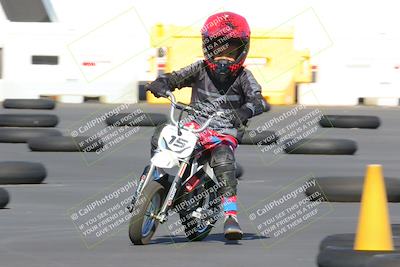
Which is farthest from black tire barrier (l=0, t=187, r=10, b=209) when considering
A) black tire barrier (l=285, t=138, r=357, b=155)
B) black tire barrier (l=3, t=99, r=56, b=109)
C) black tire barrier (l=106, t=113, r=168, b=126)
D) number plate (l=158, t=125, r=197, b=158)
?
black tire barrier (l=3, t=99, r=56, b=109)

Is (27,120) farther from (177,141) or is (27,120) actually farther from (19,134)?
(177,141)

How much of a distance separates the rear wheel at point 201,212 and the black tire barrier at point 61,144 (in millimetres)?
7079

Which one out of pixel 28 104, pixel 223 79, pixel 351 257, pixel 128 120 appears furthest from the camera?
pixel 28 104

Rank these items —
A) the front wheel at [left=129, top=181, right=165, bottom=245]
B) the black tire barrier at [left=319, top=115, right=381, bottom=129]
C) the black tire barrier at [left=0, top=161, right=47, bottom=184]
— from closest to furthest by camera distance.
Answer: the front wheel at [left=129, top=181, right=165, bottom=245] < the black tire barrier at [left=0, top=161, right=47, bottom=184] < the black tire barrier at [left=319, top=115, right=381, bottom=129]

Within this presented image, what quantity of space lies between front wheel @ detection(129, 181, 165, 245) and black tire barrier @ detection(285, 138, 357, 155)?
7993 millimetres

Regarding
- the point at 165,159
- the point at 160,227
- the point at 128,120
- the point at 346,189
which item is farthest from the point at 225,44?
the point at 128,120

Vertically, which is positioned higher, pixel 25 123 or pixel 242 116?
pixel 242 116

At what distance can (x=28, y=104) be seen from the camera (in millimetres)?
21641

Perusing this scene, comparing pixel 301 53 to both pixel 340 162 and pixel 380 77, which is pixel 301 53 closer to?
pixel 380 77

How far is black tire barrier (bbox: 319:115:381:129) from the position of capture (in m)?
19.6

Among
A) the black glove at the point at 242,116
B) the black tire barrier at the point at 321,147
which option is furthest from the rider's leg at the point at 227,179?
the black tire barrier at the point at 321,147

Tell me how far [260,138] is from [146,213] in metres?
8.85

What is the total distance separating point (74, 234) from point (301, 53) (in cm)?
1620

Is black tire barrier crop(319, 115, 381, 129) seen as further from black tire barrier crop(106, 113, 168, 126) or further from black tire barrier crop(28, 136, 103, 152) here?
black tire barrier crop(28, 136, 103, 152)
